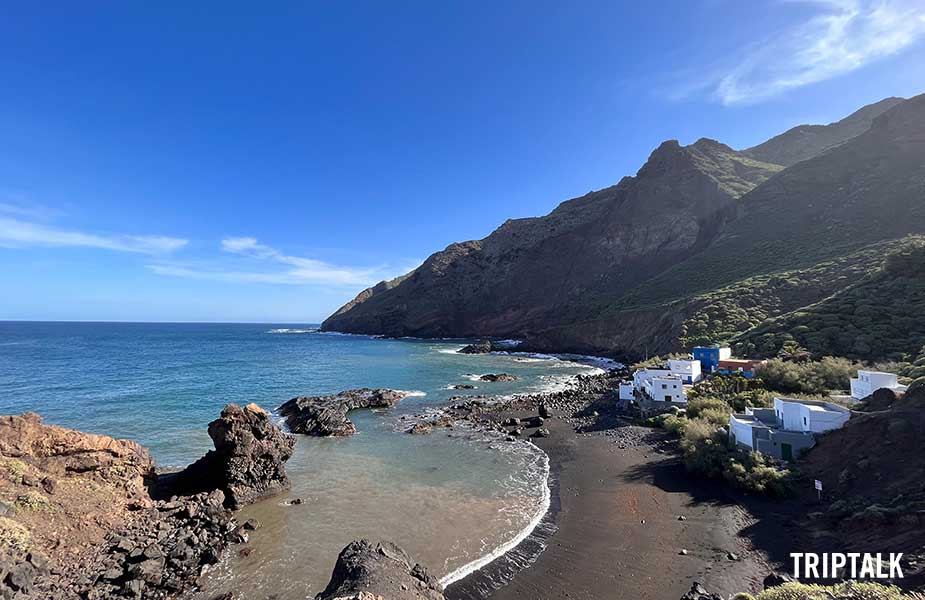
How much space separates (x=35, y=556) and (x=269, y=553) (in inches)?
214

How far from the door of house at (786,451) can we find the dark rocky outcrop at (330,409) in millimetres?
23228

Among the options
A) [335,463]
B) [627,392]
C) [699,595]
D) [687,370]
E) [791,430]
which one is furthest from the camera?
[687,370]

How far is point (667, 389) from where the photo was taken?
91.6 feet

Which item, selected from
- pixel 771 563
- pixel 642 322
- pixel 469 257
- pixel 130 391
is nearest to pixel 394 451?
pixel 771 563

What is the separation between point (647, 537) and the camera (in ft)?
40.7

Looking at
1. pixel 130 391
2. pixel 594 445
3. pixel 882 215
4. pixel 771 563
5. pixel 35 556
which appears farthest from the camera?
pixel 882 215

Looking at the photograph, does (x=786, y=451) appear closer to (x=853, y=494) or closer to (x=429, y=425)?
(x=853, y=494)

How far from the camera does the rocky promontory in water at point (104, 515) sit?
9.89 m

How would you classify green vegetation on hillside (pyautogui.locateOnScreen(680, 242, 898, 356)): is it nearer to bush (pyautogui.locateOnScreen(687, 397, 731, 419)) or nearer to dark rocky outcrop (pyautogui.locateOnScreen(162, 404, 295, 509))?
bush (pyautogui.locateOnScreen(687, 397, 731, 419))

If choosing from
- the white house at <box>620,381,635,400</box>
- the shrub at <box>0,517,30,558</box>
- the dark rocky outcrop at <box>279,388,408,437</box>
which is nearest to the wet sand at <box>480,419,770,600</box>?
the shrub at <box>0,517,30,558</box>

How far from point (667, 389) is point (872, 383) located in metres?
10.3

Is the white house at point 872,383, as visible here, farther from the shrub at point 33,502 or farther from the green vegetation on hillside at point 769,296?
the shrub at point 33,502

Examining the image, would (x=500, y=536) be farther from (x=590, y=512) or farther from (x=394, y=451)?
(x=394, y=451)

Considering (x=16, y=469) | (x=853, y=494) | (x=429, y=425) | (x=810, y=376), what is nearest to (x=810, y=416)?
(x=853, y=494)
